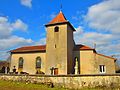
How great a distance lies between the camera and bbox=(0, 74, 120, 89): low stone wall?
71.9 ft

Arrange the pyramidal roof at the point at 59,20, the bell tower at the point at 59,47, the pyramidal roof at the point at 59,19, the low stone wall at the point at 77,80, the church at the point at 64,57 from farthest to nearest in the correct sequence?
the pyramidal roof at the point at 59,19, the pyramidal roof at the point at 59,20, the church at the point at 64,57, the bell tower at the point at 59,47, the low stone wall at the point at 77,80

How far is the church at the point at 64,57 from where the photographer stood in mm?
32375

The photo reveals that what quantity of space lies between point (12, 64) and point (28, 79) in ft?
46.8

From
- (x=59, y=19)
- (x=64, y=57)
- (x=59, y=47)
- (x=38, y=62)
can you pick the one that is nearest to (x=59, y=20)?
(x=59, y=19)

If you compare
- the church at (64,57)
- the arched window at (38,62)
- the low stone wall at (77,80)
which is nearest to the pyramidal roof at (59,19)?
the church at (64,57)

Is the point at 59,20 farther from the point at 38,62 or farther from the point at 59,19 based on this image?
the point at 38,62

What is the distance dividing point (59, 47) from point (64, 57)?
2.09 m

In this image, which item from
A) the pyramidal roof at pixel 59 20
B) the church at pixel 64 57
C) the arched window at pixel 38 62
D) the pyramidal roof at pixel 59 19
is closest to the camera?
the church at pixel 64 57

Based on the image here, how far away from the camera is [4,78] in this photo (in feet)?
92.0

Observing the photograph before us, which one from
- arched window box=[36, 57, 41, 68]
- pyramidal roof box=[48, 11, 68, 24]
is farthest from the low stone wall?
pyramidal roof box=[48, 11, 68, 24]

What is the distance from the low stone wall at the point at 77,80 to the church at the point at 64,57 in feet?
22.3

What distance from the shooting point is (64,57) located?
105 feet

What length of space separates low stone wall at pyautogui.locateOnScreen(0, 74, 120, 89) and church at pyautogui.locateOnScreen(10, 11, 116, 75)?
268 inches

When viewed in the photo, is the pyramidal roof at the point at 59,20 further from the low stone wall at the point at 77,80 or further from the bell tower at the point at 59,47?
the low stone wall at the point at 77,80
